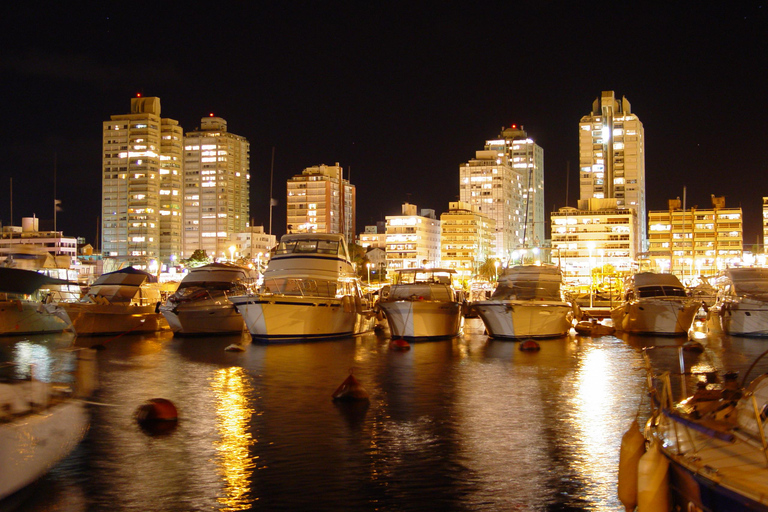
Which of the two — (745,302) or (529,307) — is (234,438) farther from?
(745,302)

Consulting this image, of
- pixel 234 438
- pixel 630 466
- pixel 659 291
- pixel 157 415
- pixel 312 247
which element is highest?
pixel 312 247

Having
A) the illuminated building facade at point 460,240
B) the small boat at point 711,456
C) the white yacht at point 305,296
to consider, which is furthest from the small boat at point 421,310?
the illuminated building facade at point 460,240

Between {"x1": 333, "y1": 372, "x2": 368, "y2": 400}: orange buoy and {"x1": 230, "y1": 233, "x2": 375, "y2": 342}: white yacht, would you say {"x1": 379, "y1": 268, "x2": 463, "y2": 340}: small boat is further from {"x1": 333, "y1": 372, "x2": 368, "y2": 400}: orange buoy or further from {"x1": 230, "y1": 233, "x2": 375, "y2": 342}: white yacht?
{"x1": 333, "y1": 372, "x2": 368, "y2": 400}: orange buoy

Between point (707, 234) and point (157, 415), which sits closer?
point (157, 415)

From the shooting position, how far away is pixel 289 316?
3728 centimetres

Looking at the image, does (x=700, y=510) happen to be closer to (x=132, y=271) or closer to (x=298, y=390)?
(x=298, y=390)

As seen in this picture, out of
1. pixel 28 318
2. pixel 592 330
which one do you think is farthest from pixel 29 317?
pixel 592 330

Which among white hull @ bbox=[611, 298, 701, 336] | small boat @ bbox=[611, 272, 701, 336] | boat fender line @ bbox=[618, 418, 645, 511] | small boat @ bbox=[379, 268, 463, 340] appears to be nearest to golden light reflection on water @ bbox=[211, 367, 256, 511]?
boat fender line @ bbox=[618, 418, 645, 511]

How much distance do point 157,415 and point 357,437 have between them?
5.12 metres

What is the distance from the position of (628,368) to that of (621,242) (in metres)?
134

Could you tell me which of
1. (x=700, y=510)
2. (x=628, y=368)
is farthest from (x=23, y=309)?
(x=700, y=510)

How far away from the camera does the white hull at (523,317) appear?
38844 millimetres

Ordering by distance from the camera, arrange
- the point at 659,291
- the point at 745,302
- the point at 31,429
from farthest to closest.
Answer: the point at 659,291, the point at 745,302, the point at 31,429

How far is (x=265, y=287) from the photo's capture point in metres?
38.4
